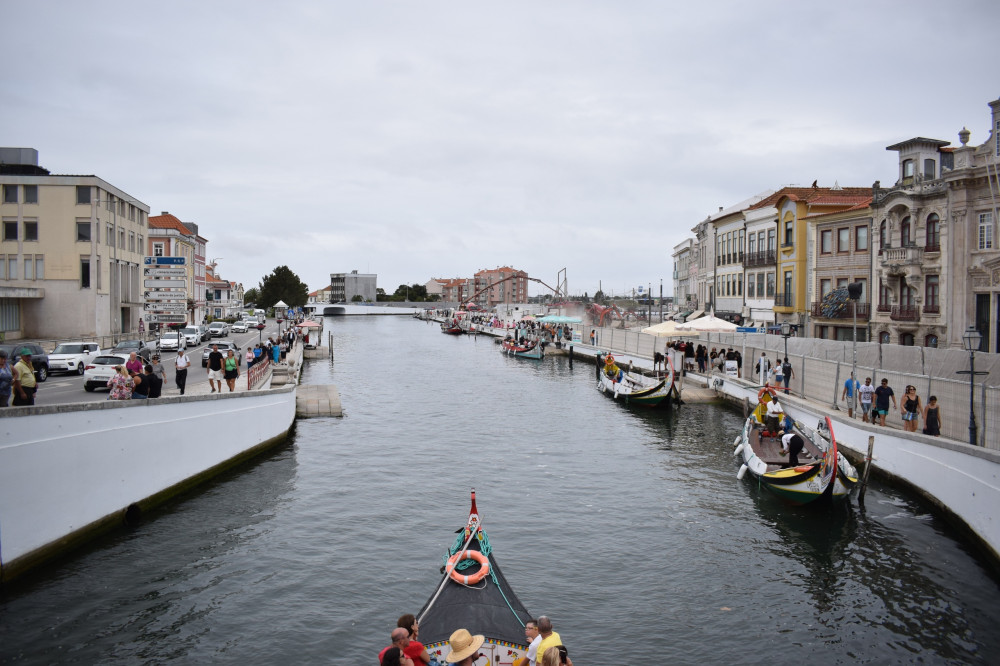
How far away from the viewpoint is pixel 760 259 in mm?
54562

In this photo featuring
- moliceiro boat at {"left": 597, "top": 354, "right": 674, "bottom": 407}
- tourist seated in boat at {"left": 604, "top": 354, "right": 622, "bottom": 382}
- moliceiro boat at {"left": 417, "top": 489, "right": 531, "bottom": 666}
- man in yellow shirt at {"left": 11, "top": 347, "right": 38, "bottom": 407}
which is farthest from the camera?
tourist seated in boat at {"left": 604, "top": 354, "right": 622, "bottom": 382}

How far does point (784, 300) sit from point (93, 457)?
4489cm

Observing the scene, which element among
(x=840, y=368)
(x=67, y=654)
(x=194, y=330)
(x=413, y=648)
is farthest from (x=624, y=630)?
(x=194, y=330)

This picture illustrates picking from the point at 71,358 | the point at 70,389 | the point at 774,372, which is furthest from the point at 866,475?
the point at 71,358

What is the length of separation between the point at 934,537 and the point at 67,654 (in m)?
17.8

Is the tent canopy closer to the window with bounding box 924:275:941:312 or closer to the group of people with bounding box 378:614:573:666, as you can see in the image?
the window with bounding box 924:275:941:312

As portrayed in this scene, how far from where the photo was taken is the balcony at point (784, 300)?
4947cm

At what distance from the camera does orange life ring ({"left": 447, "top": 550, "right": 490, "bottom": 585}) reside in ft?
37.6

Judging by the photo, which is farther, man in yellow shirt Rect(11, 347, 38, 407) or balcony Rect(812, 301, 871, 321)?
balcony Rect(812, 301, 871, 321)

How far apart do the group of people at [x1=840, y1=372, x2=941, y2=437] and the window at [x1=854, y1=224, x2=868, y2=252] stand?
66.5ft

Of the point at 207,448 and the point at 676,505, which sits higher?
the point at 207,448

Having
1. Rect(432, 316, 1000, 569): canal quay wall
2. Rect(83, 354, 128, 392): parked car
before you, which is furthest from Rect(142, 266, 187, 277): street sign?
Rect(432, 316, 1000, 569): canal quay wall

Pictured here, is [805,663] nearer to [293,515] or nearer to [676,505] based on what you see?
[676,505]

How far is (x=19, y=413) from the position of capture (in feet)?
45.7
